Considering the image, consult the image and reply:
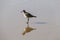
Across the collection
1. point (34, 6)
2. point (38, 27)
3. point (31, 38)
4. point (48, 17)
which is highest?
point (34, 6)

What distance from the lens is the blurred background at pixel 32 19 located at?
2.11 meters

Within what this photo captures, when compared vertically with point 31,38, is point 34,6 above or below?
above

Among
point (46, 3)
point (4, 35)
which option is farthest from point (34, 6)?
point (4, 35)

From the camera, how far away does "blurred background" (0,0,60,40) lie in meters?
2.11

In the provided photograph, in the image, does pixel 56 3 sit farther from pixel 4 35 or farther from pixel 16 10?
pixel 4 35

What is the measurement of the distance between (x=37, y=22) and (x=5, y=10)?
505 millimetres

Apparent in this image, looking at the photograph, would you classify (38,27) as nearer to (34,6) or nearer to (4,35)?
(34,6)

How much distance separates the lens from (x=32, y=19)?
2.13 meters

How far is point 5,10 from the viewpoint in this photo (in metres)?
2.19

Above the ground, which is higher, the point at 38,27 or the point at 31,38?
the point at 38,27

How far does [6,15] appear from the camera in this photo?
2195mm

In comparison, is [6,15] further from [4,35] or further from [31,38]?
[31,38]

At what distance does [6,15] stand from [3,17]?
5 centimetres

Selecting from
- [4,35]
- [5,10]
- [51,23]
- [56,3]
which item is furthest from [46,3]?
[4,35]
